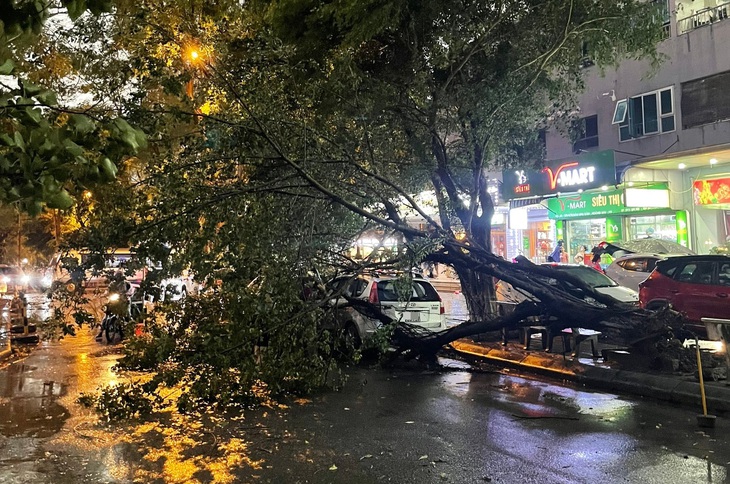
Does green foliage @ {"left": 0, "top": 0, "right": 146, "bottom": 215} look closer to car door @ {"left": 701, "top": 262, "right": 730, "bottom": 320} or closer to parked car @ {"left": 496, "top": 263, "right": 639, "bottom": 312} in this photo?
parked car @ {"left": 496, "top": 263, "right": 639, "bottom": 312}

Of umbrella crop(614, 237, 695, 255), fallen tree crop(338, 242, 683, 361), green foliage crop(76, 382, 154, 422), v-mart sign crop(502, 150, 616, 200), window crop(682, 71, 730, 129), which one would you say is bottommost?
green foliage crop(76, 382, 154, 422)

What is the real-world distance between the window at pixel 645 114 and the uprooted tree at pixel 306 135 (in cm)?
891

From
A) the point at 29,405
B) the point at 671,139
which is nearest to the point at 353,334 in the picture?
the point at 29,405

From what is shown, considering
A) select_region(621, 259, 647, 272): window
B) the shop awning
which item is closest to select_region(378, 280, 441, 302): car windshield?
select_region(621, 259, 647, 272): window

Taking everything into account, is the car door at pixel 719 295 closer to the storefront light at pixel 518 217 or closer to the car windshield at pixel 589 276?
the car windshield at pixel 589 276

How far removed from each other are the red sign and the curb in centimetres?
1186

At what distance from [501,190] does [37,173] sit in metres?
22.4

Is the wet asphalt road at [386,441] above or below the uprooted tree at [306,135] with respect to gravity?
below

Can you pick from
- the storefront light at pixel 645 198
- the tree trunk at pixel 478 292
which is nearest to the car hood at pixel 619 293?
the tree trunk at pixel 478 292

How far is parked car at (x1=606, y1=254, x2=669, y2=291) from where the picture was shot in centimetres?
1664

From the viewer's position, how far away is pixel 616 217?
23.5 metres

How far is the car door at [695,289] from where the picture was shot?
11828mm

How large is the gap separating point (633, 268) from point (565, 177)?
5.26m

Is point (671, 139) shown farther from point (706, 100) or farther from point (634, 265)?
point (634, 265)
